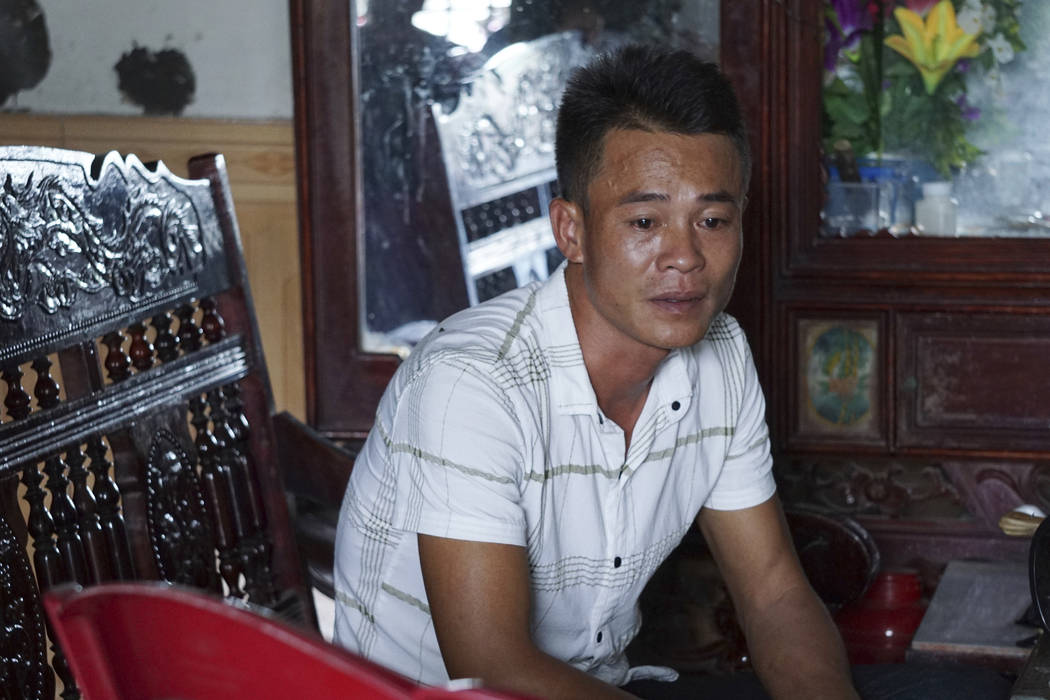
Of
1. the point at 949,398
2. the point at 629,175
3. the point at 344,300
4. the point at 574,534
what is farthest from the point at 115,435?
the point at 949,398

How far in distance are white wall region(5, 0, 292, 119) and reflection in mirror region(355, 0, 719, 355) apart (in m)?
0.28

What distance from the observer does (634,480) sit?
64.1 inches

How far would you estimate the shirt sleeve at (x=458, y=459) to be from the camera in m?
Result: 1.42

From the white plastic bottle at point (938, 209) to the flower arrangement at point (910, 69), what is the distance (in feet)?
0.13

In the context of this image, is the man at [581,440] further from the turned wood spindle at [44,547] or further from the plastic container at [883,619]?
the plastic container at [883,619]

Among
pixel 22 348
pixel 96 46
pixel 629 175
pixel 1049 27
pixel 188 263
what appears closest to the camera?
pixel 22 348

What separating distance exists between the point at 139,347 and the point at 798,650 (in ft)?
2.88

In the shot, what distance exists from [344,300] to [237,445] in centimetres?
119

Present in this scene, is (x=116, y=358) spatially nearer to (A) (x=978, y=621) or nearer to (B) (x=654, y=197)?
(B) (x=654, y=197)

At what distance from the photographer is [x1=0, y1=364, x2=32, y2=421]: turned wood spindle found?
1.38 meters

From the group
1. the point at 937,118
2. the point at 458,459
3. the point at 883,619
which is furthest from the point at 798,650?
the point at 937,118

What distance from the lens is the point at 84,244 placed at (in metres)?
1.51

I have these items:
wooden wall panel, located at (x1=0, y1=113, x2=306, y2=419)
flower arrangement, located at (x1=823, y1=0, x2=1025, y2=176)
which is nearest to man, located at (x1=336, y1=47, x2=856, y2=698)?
flower arrangement, located at (x1=823, y1=0, x2=1025, y2=176)

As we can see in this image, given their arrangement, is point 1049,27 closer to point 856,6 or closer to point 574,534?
point 856,6
